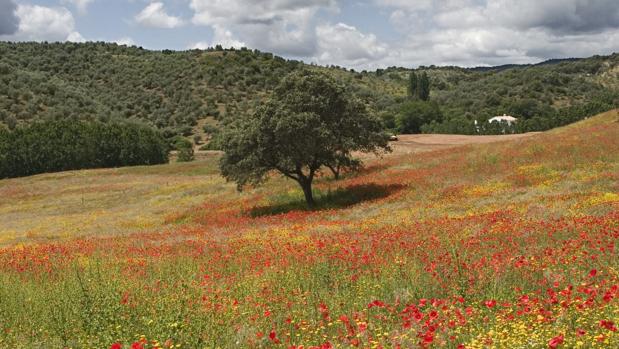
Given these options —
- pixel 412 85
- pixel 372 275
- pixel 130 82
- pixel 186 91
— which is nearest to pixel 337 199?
pixel 372 275

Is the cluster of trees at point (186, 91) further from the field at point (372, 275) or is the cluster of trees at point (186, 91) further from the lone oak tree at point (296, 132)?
the field at point (372, 275)

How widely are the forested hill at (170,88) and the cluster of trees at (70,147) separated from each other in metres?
20.0

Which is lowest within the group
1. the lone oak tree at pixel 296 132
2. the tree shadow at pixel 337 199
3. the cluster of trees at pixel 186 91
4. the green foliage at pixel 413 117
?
the tree shadow at pixel 337 199

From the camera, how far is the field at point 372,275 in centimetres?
729

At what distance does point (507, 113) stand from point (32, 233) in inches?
5766

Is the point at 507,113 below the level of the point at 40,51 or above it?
below

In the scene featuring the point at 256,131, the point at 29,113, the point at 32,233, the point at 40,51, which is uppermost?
the point at 40,51

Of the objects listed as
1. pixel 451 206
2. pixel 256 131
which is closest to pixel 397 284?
pixel 451 206

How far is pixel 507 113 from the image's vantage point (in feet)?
513

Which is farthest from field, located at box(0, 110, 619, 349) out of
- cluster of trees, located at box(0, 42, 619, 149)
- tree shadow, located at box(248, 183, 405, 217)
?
cluster of trees, located at box(0, 42, 619, 149)

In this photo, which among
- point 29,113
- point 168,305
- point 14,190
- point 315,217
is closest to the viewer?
point 168,305

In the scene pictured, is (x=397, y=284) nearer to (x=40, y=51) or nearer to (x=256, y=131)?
(x=256, y=131)

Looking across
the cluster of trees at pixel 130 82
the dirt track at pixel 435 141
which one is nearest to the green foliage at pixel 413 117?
the cluster of trees at pixel 130 82

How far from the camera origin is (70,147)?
8456 centimetres
